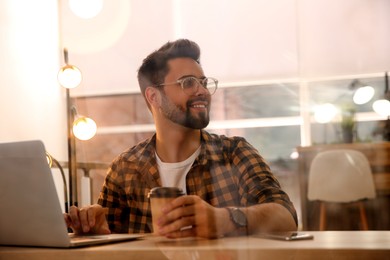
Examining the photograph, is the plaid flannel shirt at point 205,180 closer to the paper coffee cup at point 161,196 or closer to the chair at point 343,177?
the paper coffee cup at point 161,196

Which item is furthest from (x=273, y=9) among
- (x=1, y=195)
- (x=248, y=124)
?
(x=1, y=195)

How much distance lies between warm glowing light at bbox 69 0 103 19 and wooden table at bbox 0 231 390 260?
0.50 metres

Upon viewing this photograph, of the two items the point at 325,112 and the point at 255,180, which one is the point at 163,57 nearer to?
the point at 255,180

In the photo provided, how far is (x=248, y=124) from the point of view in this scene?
0.64 m

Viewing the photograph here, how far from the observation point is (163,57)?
0.57 m

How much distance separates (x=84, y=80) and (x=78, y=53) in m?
0.06

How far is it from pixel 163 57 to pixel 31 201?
0.91ft

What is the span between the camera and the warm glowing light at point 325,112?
1312 mm

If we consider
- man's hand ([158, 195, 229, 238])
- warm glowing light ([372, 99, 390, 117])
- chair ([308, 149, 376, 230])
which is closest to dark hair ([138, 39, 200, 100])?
man's hand ([158, 195, 229, 238])

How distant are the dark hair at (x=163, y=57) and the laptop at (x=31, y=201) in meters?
0.21

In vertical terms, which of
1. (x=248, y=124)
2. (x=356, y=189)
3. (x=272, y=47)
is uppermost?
A: (x=272, y=47)

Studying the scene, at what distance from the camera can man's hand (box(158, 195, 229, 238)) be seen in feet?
1.07

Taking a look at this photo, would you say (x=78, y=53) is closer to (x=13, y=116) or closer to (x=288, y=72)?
(x=13, y=116)

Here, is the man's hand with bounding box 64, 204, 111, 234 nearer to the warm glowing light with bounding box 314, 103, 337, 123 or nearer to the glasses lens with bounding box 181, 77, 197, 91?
the glasses lens with bounding box 181, 77, 197, 91
